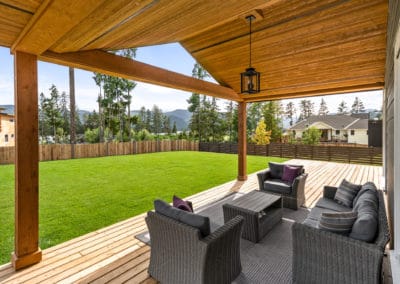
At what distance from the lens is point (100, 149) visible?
14094 millimetres

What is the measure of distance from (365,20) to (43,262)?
18.1 ft

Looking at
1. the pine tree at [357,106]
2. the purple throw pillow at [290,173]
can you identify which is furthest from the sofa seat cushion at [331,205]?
the pine tree at [357,106]

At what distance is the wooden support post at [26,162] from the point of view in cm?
252

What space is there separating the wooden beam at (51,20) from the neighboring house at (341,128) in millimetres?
26586

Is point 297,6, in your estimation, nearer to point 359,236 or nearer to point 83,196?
point 359,236

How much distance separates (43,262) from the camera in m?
2.65

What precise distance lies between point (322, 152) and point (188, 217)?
12.5 metres

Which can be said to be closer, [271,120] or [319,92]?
[319,92]

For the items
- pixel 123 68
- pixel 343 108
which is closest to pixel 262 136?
pixel 123 68

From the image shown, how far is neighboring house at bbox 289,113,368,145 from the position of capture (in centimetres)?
2416

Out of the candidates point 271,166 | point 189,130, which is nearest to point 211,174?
point 271,166

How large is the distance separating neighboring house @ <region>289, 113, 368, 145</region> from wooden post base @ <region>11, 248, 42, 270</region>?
26.4 meters

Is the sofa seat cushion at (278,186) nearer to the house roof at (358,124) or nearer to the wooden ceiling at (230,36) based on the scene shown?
the wooden ceiling at (230,36)

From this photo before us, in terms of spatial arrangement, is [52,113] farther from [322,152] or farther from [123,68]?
[322,152]
